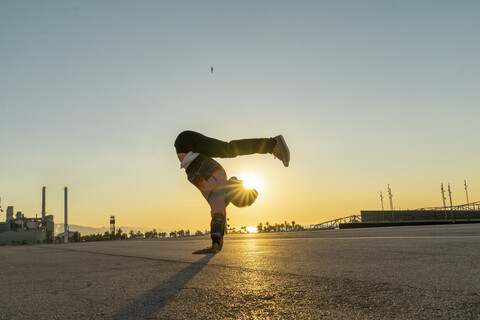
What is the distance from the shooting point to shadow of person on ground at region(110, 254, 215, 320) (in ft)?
4.72

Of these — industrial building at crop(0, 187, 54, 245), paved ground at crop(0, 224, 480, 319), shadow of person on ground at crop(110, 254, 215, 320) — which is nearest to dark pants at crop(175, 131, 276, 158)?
paved ground at crop(0, 224, 480, 319)

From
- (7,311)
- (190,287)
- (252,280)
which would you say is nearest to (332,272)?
(252,280)

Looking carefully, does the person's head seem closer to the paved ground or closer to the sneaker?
the sneaker

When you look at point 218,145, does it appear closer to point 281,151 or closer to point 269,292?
point 281,151

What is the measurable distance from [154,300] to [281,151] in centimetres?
229

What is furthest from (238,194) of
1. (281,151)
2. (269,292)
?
(269,292)

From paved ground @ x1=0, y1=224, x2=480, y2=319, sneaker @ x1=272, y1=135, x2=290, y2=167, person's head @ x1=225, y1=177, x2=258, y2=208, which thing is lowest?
paved ground @ x1=0, y1=224, x2=480, y2=319

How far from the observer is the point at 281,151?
12.2 ft

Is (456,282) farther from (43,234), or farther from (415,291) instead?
(43,234)

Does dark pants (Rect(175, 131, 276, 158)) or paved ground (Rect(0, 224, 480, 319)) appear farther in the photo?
dark pants (Rect(175, 131, 276, 158))

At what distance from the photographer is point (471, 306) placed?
130 centimetres

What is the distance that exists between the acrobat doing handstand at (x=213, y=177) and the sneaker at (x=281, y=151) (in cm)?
40

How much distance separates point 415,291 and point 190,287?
106cm

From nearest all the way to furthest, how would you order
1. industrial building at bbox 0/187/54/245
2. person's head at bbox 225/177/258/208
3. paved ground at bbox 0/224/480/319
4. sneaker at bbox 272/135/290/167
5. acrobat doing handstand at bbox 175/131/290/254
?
paved ground at bbox 0/224/480/319, sneaker at bbox 272/135/290/167, acrobat doing handstand at bbox 175/131/290/254, person's head at bbox 225/177/258/208, industrial building at bbox 0/187/54/245
